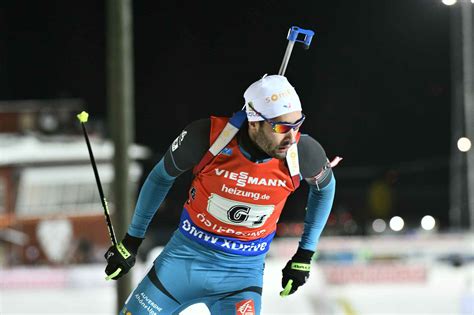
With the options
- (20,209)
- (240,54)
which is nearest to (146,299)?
(240,54)

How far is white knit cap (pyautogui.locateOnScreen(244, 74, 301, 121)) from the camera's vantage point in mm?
4008

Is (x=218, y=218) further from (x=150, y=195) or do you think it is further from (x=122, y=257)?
(x=122, y=257)

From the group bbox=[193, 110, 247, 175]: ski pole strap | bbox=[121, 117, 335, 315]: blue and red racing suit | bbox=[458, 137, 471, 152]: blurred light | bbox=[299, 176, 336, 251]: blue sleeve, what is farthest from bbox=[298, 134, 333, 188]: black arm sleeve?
bbox=[458, 137, 471, 152]: blurred light

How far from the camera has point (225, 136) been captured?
4.10 meters

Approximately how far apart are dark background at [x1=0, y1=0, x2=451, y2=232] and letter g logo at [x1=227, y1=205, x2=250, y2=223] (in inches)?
423

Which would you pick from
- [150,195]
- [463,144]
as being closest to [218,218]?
[150,195]

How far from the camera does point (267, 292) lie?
938 cm

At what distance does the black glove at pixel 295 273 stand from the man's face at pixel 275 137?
71 centimetres

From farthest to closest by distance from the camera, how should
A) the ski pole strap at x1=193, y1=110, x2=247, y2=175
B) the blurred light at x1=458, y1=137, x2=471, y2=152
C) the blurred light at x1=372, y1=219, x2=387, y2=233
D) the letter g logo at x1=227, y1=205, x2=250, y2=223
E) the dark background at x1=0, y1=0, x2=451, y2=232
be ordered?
1. the dark background at x1=0, y1=0, x2=451, y2=232
2. the blurred light at x1=372, y1=219, x2=387, y2=233
3. the blurred light at x1=458, y1=137, x2=471, y2=152
4. the letter g logo at x1=227, y1=205, x2=250, y2=223
5. the ski pole strap at x1=193, y1=110, x2=247, y2=175

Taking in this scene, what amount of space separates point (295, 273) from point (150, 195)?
840 millimetres

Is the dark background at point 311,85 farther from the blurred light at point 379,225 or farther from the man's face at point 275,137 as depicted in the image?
the man's face at point 275,137

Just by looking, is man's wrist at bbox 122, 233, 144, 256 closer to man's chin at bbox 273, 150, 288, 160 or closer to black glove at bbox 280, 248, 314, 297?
black glove at bbox 280, 248, 314, 297

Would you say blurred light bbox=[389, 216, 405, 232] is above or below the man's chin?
below

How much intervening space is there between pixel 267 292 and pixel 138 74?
13915 millimetres
